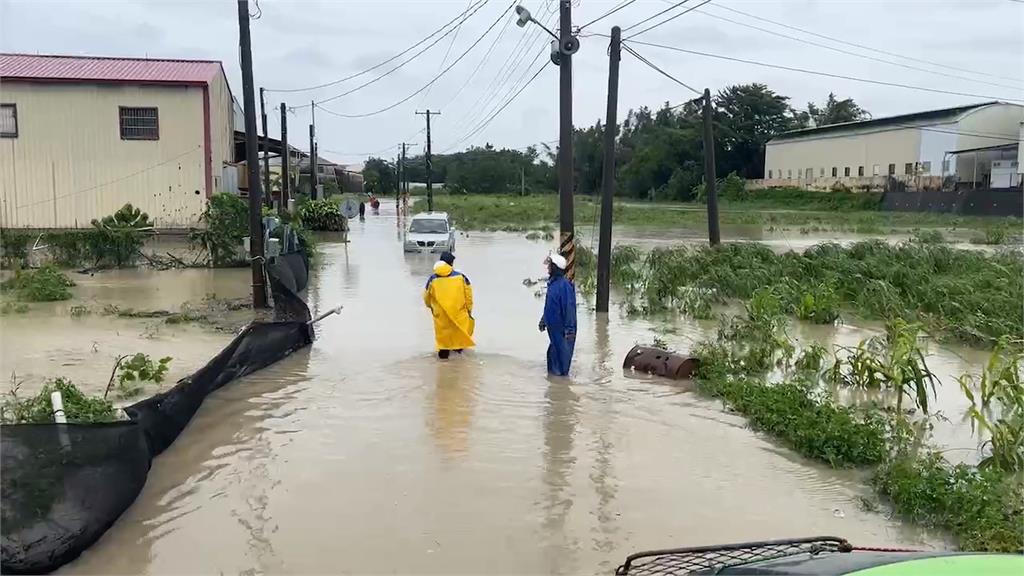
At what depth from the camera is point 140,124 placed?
2612 cm

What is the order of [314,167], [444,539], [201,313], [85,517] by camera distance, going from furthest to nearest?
[314,167] < [201,313] < [444,539] < [85,517]

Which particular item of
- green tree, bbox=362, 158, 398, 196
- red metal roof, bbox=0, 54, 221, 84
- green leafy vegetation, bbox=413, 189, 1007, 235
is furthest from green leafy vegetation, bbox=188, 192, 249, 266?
green tree, bbox=362, 158, 398, 196

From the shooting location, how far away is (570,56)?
14.6m

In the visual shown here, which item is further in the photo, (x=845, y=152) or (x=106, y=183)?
(x=845, y=152)

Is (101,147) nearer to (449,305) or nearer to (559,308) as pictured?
(449,305)

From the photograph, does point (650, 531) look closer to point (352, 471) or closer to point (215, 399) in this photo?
point (352, 471)

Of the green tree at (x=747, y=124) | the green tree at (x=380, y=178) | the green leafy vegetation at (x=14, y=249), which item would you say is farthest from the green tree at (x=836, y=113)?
the green leafy vegetation at (x=14, y=249)

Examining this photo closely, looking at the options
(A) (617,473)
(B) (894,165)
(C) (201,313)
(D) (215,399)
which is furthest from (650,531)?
(B) (894,165)

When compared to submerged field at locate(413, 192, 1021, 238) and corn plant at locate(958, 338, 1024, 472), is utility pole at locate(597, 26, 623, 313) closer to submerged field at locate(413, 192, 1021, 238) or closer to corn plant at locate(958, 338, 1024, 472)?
corn plant at locate(958, 338, 1024, 472)

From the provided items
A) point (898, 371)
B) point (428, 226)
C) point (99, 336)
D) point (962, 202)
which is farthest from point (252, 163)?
point (962, 202)

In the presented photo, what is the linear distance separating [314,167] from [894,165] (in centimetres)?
4311

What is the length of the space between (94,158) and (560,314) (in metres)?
20.8

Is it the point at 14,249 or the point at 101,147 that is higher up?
the point at 101,147

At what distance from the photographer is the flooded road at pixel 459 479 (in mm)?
5684
